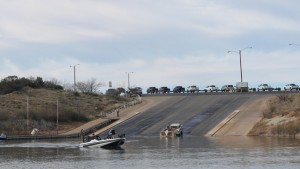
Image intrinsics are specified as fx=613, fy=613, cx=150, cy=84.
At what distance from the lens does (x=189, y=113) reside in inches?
4021

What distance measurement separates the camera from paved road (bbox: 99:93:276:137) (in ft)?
293

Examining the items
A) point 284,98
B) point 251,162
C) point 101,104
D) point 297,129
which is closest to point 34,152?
point 251,162

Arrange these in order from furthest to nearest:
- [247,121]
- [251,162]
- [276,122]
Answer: [247,121]
[276,122]
[251,162]

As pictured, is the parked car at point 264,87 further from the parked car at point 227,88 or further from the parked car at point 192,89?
the parked car at point 192,89

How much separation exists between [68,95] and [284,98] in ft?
162

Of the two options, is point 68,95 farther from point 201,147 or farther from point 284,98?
point 201,147

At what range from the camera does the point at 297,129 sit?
76.7 metres

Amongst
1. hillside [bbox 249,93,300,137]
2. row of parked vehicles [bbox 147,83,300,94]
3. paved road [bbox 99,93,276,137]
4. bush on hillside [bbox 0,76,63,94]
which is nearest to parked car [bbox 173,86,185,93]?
row of parked vehicles [bbox 147,83,300,94]

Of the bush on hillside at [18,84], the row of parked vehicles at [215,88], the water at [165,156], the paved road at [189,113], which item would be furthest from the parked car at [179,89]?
the water at [165,156]

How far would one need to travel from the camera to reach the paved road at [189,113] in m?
89.4

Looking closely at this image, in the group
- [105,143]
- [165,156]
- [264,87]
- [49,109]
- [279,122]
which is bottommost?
[165,156]

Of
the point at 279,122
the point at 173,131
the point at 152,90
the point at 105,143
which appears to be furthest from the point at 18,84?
the point at 105,143

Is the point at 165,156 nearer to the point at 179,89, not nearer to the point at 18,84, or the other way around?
the point at 18,84

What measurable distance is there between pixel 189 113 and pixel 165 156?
49.6 meters
